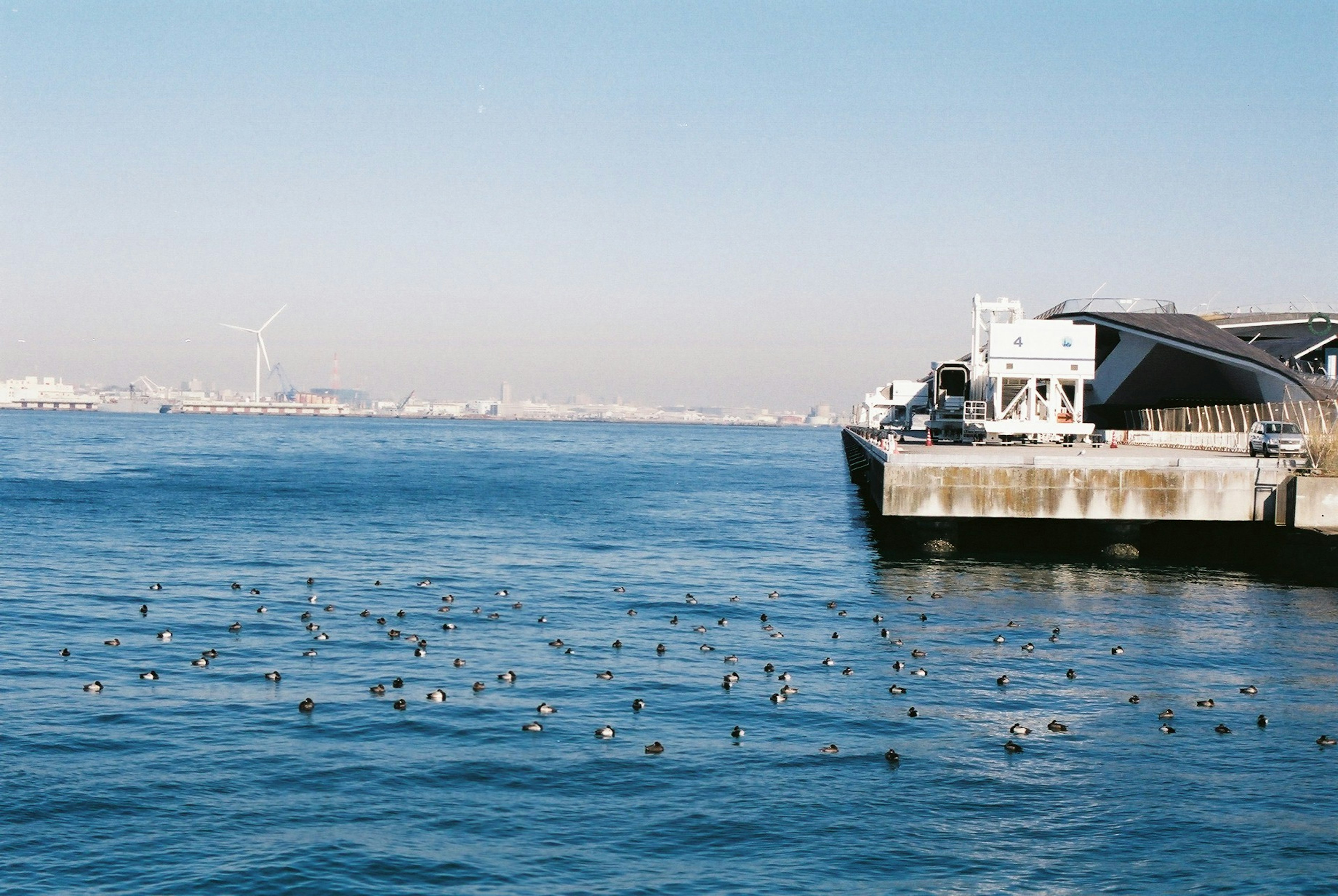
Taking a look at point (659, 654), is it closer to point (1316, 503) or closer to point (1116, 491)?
point (1116, 491)

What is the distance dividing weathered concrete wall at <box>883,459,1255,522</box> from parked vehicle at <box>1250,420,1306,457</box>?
8732mm

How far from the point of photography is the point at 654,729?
76.3ft

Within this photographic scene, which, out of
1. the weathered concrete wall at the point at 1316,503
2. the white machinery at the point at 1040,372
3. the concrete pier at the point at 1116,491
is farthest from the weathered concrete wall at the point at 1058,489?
the white machinery at the point at 1040,372

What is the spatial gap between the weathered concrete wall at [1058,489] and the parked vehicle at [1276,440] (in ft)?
28.6

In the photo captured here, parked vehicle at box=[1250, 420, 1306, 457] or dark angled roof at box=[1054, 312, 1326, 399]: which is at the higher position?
dark angled roof at box=[1054, 312, 1326, 399]

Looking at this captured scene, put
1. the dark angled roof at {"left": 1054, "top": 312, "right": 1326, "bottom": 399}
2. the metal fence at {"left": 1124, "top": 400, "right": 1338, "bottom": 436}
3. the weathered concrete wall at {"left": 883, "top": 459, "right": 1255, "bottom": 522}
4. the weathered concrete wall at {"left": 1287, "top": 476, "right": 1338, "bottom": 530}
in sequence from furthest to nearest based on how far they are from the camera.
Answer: the dark angled roof at {"left": 1054, "top": 312, "right": 1326, "bottom": 399}, the metal fence at {"left": 1124, "top": 400, "right": 1338, "bottom": 436}, the weathered concrete wall at {"left": 883, "top": 459, "right": 1255, "bottom": 522}, the weathered concrete wall at {"left": 1287, "top": 476, "right": 1338, "bottom": 530}

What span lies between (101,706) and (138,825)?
7.58 m

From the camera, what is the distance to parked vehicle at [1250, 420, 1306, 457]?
52500 mm

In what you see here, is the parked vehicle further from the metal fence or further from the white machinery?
the white machinery

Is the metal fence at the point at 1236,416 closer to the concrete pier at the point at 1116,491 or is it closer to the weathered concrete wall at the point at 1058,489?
the concrete pier at the point at 1116,491

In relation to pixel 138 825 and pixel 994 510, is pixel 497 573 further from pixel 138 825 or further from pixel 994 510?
pixel 138 825

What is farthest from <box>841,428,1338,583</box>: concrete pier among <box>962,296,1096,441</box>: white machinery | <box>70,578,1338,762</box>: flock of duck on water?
<box>962,296,1096,441</box>: white machinery

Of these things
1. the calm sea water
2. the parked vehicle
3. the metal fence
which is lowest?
the calm sea water

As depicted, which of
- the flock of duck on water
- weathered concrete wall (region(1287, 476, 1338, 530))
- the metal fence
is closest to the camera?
the flock of duck on water
